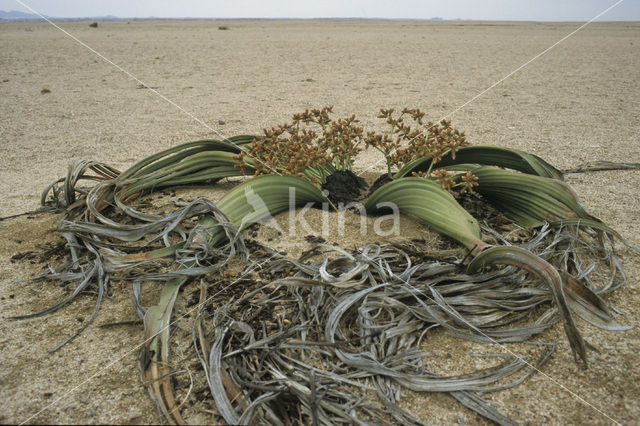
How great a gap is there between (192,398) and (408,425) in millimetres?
583

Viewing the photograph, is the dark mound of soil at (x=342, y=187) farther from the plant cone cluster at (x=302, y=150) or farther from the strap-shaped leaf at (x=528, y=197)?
the strap-shaped leaf at (x=528, y=197)

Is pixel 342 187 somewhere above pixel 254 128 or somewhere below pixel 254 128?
above

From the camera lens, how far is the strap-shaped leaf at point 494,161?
86.1 inches

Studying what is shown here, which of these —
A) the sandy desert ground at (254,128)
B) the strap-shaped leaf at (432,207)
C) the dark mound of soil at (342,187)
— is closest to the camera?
the sandy desert ground at (254,128)

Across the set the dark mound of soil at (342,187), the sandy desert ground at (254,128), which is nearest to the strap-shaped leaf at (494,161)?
the dark mound of soil at (342,187)

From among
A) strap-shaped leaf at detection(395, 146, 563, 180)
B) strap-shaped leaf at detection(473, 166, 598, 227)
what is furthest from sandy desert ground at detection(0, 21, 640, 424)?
strap-shaped leaf at detection(395, 146, 563, 180)

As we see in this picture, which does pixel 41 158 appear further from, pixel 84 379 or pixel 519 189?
pixel 519 189

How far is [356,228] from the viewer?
2152 millimetres

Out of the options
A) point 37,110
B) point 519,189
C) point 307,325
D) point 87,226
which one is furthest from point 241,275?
point 37,110

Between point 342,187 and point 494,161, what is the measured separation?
73 cm

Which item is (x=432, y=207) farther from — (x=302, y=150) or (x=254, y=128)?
(x=254, y=128)

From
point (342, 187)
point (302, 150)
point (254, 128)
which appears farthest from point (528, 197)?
point (254, 128)

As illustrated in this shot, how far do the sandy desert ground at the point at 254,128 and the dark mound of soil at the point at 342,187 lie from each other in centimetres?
42

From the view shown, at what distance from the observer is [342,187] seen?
236cm
